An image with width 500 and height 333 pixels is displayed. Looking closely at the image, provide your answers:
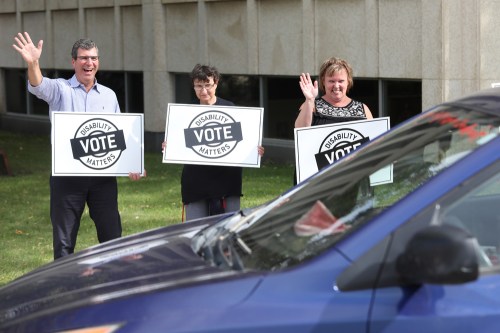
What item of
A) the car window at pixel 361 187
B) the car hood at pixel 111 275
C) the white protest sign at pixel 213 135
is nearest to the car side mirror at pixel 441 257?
the car window at pixel 361 187

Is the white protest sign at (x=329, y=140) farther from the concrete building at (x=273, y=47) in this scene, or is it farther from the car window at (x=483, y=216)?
the concrete building at (x=273, y=47)

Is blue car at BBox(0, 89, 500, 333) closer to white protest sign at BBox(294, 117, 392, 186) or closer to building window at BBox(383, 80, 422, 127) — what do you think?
white protest sign at BBox(294, 117, 392, 186)

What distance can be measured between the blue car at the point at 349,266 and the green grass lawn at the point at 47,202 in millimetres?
4890

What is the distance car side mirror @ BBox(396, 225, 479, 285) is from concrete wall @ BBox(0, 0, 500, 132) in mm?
11107

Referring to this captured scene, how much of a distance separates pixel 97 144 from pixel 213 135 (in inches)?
34.4

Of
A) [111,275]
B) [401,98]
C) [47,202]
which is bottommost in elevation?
[47,202]

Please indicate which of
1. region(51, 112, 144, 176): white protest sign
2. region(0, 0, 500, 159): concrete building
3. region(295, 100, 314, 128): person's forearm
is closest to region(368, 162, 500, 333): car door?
region(295, 100, 314, 128): person's forearm

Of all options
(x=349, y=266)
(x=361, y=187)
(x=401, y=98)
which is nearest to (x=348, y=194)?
(x=361, y=187)

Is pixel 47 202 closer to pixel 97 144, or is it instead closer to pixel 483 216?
pixel 97 144

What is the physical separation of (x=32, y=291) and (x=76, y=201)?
3.54 metres

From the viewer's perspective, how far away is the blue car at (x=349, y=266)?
3504mm

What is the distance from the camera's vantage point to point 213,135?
795cm

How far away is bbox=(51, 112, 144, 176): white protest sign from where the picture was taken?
779 centimetres

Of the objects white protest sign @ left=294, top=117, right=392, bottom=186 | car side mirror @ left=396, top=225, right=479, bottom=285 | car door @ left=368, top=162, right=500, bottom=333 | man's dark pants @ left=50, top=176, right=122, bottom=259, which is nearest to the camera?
car side mirror @ left=396, top=225, right=479, bottom=285
